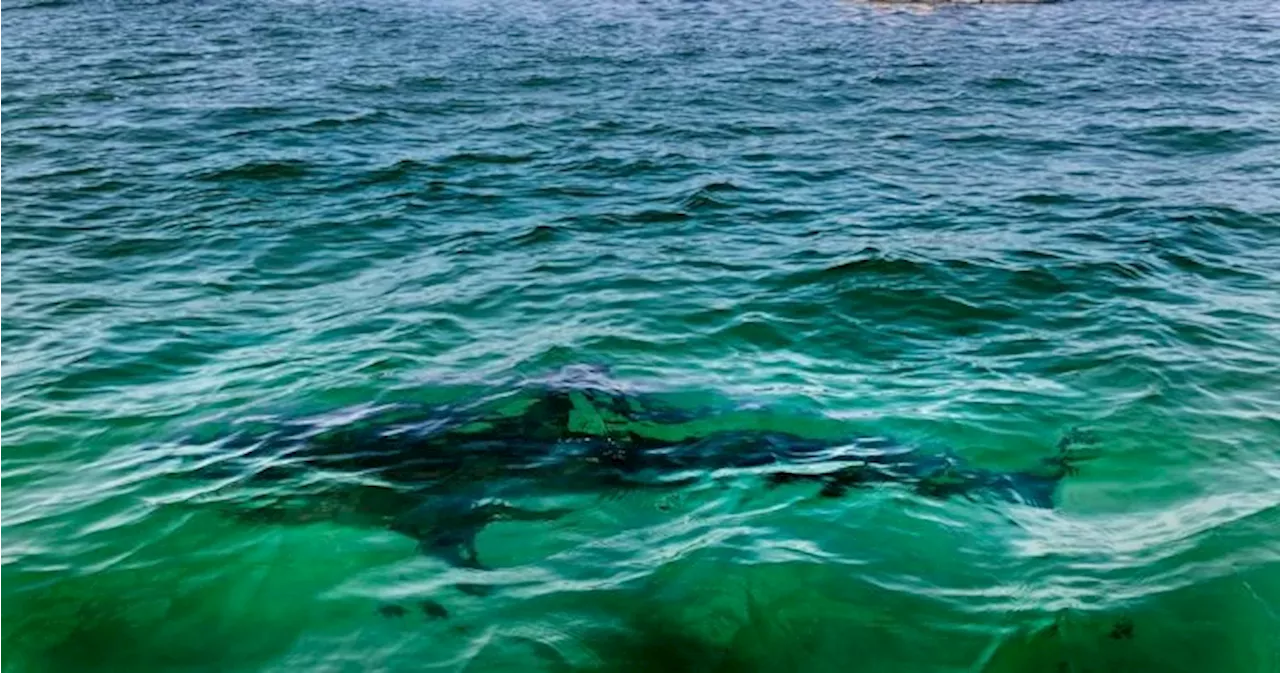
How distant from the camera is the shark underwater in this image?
27.2ft

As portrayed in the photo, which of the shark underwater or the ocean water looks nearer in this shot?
the ocean water

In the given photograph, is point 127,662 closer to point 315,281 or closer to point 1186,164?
point 315,281

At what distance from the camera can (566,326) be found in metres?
11.9

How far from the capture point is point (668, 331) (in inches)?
464

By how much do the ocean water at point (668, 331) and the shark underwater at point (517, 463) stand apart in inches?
7.7

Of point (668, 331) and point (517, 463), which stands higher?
point (517, 463)

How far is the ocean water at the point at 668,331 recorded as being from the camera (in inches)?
282

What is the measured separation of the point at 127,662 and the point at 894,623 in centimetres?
444

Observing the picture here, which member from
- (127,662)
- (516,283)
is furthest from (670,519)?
(516,283)

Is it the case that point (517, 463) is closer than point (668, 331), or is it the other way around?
point (517, 463)

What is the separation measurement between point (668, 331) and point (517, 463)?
334 cm

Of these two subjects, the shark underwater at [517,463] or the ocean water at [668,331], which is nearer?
the ocean water at [668,331]

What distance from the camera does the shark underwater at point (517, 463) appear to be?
8.30 m

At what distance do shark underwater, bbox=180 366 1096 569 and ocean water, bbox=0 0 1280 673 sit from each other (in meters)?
0.20
